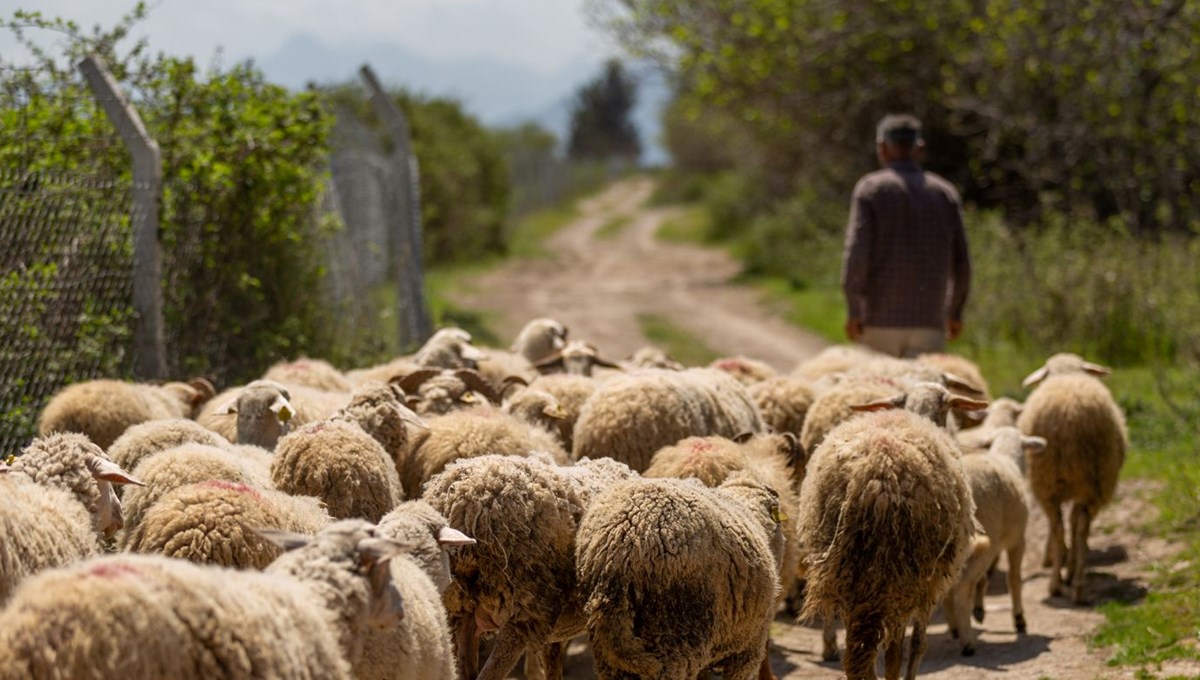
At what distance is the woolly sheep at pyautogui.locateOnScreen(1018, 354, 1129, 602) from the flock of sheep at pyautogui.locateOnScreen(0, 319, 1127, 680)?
0.02m

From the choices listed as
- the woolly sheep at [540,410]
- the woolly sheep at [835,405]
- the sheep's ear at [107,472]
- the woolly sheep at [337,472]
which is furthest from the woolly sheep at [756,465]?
the sheep's ear at [107,472]

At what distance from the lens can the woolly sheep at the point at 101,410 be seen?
7.28m

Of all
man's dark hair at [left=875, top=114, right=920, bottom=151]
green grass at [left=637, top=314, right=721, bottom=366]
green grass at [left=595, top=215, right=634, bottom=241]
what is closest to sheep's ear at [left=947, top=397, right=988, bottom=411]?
man's dark hair at [left=875, top=114, right=920, bottom=151]

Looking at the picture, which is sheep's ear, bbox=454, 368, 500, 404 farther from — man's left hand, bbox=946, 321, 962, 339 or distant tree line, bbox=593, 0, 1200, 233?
distant tree line, bbox=593, 0, 1200, 233

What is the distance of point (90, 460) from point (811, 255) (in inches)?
738

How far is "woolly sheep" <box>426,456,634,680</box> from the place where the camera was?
5523mm

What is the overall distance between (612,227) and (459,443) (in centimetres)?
3453

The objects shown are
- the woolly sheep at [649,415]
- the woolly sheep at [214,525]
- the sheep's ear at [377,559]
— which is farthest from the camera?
the woolly sheep at [649,415]

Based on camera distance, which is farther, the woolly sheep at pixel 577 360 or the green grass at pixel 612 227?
the green grass at pixel 612 227

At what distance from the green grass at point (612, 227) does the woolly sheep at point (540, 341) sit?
1044 inches

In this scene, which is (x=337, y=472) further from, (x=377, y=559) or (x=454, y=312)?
(x=454, y=312)

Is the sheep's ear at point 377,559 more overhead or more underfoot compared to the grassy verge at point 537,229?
more underfoot

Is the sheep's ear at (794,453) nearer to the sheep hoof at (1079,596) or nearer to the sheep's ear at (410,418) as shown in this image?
the sheep's ear at (410,418)

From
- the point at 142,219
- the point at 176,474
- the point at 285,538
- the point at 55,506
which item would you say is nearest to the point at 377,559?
the point at 285,538
